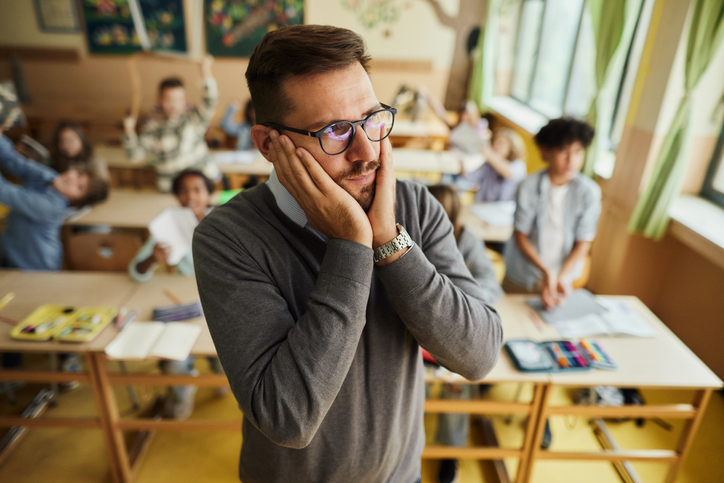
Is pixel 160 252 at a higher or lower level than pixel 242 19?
lower

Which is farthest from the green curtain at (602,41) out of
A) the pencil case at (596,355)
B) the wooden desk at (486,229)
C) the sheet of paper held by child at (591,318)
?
the pencil case at (596,355)

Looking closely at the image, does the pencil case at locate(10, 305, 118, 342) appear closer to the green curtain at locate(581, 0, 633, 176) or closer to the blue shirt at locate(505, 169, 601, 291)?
the blue shirt at locate(505, 169, 601, 291)

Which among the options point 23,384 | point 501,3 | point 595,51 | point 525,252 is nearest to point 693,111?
point 595,51

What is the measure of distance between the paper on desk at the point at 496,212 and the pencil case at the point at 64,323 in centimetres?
245

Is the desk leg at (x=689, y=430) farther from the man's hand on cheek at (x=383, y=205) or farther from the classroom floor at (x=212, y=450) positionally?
the man's hand on cheek at (x=383, y=205)

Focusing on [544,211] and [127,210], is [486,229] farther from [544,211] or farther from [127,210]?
[127,210]

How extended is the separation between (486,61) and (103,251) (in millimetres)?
5953

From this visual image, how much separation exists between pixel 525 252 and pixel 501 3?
18.4 feet

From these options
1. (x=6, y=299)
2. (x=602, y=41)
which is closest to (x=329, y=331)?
(x=6, y=299)

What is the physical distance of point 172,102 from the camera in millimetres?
3678

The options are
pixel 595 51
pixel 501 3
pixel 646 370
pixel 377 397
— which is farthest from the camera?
pixel 501 3

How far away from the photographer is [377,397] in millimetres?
886

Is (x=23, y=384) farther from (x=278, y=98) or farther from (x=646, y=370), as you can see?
(x=646, y=370)

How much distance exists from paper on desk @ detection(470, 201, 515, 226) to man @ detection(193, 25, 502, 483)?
2.48 m
